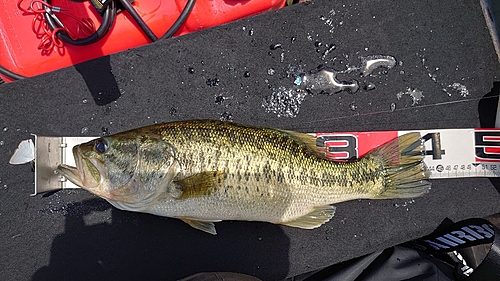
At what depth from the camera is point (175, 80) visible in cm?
256

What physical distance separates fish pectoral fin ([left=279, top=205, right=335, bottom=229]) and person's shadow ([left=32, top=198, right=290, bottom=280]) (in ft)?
0.92

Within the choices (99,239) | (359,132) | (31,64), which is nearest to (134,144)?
(99,239)

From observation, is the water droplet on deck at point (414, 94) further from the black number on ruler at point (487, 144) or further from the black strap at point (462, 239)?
the black strap at point (462, 239)

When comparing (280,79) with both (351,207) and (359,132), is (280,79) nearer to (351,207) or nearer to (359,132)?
(359,132)

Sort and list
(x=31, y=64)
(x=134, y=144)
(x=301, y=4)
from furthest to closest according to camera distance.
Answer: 1. (x=301, y=4)
2. (x=31, y=64)
3. (x=134, y=144)

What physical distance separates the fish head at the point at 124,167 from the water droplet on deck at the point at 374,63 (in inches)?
59.0

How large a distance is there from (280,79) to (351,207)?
102 centimetres

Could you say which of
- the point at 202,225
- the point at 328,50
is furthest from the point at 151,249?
the point at 328,50

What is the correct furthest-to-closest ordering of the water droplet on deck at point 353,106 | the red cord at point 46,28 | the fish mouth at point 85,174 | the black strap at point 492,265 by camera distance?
1. the water droplet on deck at point 353,106
2. the red cord at point 46,28
3. the black strap at point 492,265
4. the fish mouth at point 85,174

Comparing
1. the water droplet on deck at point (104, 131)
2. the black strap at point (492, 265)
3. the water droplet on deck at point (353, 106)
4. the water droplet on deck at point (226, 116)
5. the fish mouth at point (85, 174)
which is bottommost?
the black strap at point (492, 265)

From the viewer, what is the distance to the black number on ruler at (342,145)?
8.09ft

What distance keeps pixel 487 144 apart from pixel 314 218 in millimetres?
1326

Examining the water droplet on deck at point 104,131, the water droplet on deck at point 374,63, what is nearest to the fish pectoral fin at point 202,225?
the water droplet on deck at point 104,131

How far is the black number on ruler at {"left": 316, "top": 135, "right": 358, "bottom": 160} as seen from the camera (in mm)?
2465
